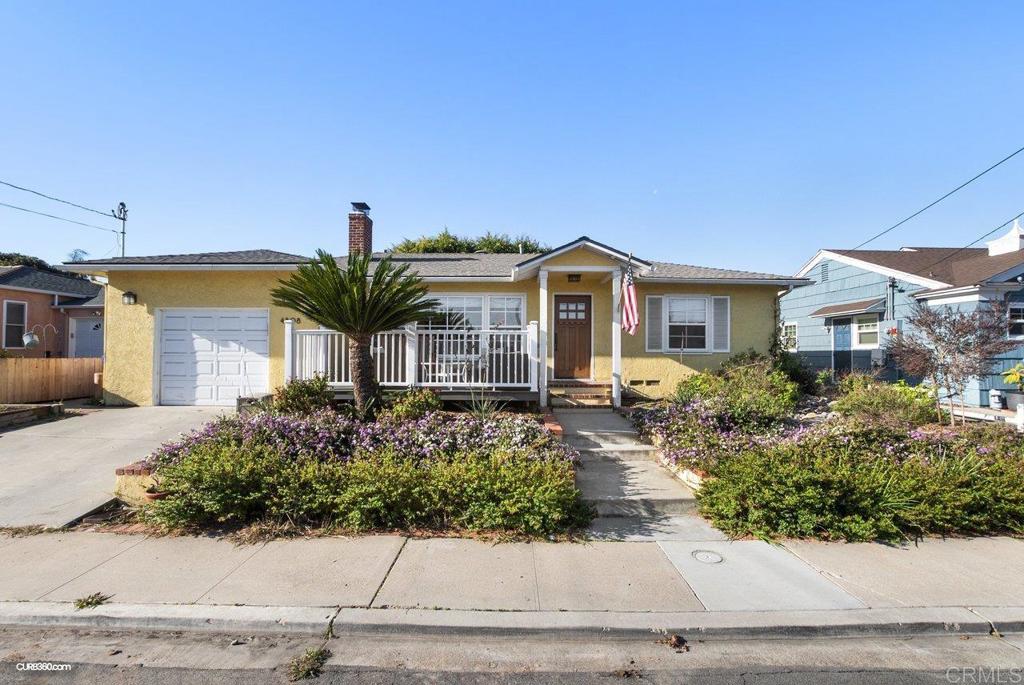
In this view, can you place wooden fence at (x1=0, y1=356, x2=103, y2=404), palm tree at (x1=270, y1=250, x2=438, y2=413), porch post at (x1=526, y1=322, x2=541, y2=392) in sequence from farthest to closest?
wooden fence at (x1=0, y1=356, x2=103, y2=404) → porch post at (x1=526, y1=322, x2=541, y2=392) → palm tree at (x1=270, y1=250, x2=438, y2=413)

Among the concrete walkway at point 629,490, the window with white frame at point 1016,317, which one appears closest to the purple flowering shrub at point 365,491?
the concrete walkway at point 629,490

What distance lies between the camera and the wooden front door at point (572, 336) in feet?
37.5

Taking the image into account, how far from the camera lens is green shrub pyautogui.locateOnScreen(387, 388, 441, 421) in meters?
7.22

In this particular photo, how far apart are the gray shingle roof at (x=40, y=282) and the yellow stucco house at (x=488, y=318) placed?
8179mm

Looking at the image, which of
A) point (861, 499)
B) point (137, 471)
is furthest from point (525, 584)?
point (137, 471)

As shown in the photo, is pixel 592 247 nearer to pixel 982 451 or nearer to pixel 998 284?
pixel 982 451

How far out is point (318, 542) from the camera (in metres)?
4.72

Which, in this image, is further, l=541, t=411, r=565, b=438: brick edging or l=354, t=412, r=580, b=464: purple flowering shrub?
l=541, t=411, r=565, b=438: brick edging

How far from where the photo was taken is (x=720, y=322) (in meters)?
11.9

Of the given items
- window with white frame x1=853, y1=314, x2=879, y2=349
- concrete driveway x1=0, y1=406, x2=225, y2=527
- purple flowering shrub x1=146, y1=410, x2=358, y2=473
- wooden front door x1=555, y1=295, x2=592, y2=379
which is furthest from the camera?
window with white frame x1=853, y1=314, x2=879, y2=349

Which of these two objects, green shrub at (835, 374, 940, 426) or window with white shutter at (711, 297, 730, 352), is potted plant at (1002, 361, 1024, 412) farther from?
window with white shutter at (711, 297, 730, 352)

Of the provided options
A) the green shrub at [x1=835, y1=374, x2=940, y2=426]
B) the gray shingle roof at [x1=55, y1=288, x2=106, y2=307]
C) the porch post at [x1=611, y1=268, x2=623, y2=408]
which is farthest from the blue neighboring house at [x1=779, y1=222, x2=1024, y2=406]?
the gray shingle roof at [x1=55, y1=288, x2=106, y2=307]

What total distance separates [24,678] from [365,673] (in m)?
2.02

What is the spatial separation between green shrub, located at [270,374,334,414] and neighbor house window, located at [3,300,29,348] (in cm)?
1439
